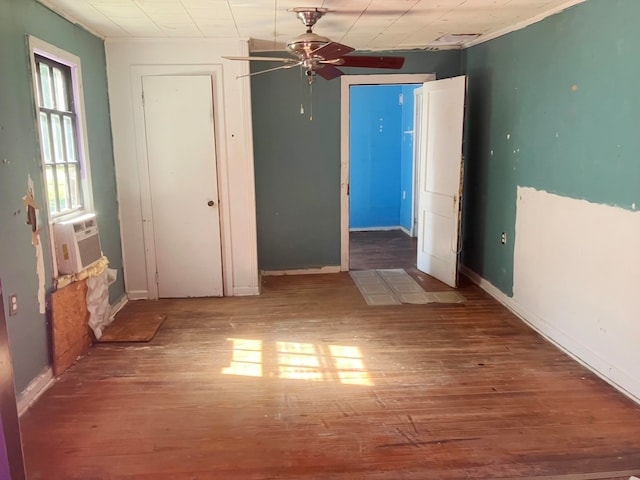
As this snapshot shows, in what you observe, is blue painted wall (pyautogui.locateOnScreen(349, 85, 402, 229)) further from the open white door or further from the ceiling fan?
the ceiling fan

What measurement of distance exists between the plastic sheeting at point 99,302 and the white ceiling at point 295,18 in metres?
1.89

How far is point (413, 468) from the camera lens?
90.2 inches

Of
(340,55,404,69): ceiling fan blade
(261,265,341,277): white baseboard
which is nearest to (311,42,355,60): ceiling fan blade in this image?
(340,55,404,69): ceiling fan blade

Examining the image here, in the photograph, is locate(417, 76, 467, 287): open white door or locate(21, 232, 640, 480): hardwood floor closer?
locate(21, 232, 640, 480): hardwood floor

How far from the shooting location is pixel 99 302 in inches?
152

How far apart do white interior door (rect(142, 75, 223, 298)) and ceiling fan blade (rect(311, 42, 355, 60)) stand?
173 centimetres

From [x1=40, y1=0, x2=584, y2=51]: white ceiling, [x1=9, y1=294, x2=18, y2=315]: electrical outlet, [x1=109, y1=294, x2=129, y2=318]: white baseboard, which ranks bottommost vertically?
[x1=109, y1=294, x2=129, y2=318]: white baseboard

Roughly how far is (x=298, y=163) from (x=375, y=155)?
8.85 feet

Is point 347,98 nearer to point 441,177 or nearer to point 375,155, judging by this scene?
point 441,177

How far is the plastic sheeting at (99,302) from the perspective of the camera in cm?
371

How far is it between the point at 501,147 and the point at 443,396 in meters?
2.48

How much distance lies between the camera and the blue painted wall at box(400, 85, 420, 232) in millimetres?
7484

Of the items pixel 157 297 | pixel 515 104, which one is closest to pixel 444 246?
pixel 515 104

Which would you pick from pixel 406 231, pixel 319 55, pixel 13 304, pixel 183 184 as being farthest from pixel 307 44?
pixel 406 231
